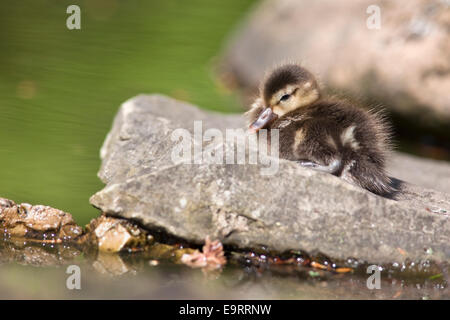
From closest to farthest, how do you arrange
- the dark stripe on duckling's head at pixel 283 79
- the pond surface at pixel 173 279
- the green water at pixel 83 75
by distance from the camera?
the pond surface at pixel 173 279, the dark stripe on duckling's head at pixel 283 79, the green water at pixel 83 75

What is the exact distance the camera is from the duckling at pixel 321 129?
329 cm

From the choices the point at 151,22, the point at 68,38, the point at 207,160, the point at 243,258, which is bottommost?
the point at 243,258

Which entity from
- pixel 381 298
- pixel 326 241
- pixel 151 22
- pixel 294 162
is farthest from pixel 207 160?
pixel 151 22

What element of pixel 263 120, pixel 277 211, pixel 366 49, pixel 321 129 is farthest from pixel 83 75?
pixel 277 211

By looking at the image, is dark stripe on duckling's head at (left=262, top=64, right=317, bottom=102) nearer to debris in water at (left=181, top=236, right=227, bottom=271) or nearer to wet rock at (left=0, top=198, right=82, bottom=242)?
debris in water at (left=181, top=236, right=227, bottom=271)

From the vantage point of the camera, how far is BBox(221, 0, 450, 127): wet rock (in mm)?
6254

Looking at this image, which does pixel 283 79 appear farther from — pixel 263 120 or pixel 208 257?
pixel 208 257

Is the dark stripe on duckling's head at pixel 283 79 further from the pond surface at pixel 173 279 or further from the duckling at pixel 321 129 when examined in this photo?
the pond surface at pixel 173 279

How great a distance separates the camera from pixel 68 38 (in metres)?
7.63

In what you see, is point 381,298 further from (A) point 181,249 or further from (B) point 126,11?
(B) point 126,11

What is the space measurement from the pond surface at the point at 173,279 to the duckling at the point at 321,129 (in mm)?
496

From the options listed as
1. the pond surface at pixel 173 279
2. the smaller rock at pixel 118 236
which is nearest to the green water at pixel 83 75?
the smaller rock at pixel 118 236

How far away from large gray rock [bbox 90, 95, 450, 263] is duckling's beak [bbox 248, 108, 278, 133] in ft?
1.72

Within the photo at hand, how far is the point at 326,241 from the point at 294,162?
0.38 metres
